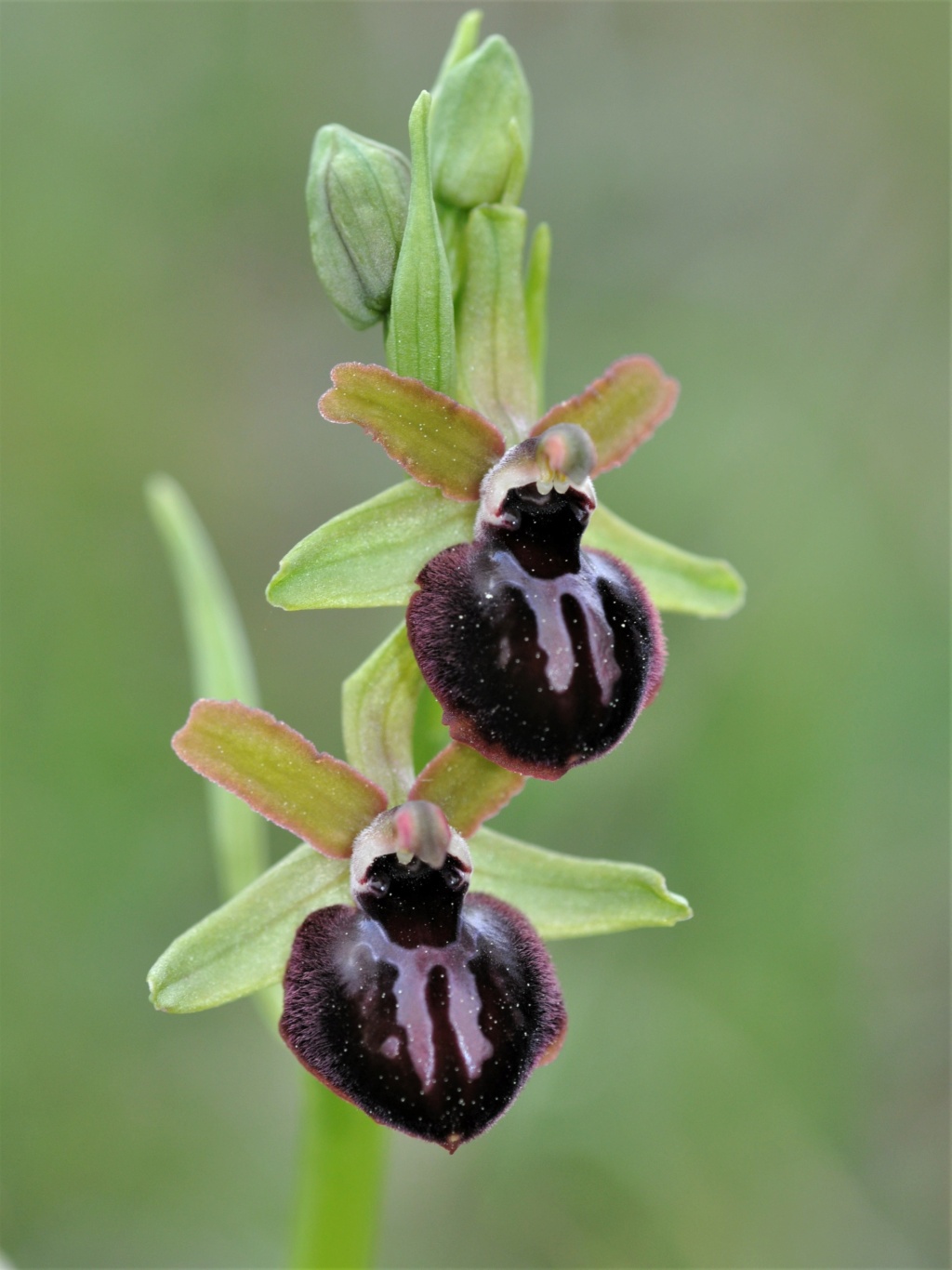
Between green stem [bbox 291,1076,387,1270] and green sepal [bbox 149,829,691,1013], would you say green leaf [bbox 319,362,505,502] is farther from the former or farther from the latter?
green stem [bbox 291,1076,387,1270]

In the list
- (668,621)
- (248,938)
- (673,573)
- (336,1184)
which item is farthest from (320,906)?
(668,621)

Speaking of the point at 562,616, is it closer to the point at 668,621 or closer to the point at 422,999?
the point at 422,999

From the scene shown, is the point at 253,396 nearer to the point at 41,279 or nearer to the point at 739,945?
the point at 41,279

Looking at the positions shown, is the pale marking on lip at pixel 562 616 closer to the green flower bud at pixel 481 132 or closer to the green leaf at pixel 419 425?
the green leaf at pixel 419 425

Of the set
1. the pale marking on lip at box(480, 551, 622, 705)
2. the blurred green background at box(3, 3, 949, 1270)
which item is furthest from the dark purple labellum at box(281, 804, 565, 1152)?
the blurred green background at box(3, 3, 949, 1270)

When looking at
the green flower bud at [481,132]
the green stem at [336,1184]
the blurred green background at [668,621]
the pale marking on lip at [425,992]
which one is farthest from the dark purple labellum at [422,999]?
the blurred green background at [668,621]
